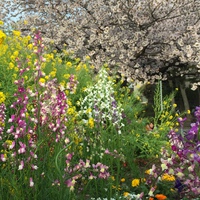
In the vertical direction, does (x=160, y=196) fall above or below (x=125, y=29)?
below

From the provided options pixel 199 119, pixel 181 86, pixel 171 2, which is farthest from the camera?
pixel 181 86

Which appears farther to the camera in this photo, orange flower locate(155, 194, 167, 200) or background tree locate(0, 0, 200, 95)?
background tree locate(0, 0, 200, 95)

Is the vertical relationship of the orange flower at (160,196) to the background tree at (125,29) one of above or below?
below

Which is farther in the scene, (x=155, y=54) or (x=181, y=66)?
(x=181, y=66)

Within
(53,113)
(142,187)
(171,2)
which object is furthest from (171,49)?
(53,113)

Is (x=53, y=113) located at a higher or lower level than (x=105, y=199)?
higher

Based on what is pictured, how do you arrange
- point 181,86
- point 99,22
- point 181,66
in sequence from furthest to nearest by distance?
point 181,86
point 181,66
point 99,22

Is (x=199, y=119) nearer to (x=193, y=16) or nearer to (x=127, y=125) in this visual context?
(x=127, y=125)

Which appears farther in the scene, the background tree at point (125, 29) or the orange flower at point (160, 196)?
the background tree at point (125, 29)

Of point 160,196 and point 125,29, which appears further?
point 125,29

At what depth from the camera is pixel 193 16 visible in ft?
51.6

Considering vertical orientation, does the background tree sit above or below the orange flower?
above

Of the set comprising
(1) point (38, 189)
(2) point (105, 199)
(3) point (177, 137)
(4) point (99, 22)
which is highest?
(4) point (99, 22)

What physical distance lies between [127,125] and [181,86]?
19546 millimetres
